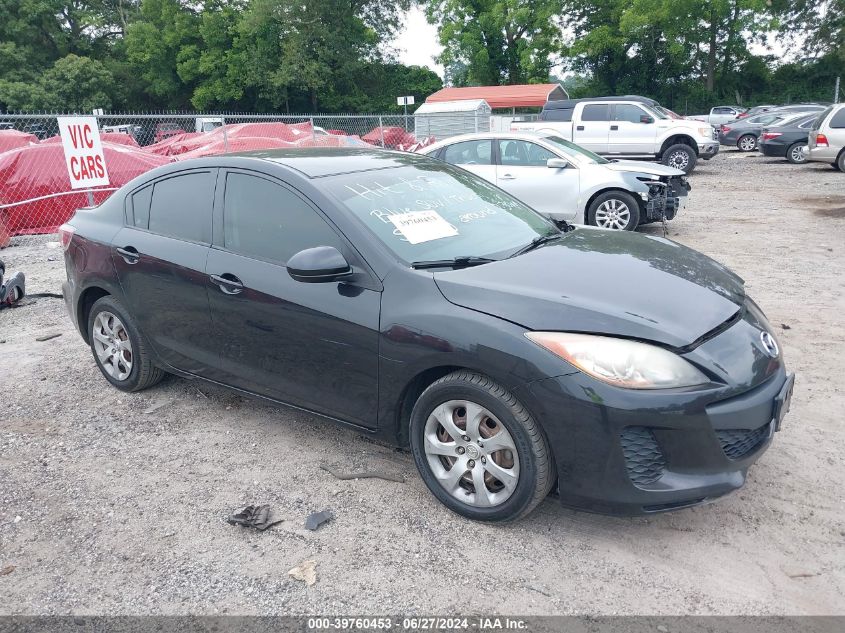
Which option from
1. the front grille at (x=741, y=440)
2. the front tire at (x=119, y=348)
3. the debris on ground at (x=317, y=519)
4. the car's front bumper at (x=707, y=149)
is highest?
the car's front bumper at (x=707, y=149)

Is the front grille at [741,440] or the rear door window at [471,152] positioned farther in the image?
the rear door window at [471,152]

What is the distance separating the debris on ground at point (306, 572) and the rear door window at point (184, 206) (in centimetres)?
198

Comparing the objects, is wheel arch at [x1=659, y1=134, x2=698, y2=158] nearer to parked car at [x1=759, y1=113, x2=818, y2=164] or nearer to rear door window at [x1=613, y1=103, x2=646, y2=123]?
rear door window at [x1=613, y1=103, x2=646, y2=123]

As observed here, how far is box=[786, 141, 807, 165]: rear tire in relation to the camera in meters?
20.0

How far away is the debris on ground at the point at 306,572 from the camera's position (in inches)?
115

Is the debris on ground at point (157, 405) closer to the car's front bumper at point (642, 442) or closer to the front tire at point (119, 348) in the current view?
the front tire at point (119, 348)

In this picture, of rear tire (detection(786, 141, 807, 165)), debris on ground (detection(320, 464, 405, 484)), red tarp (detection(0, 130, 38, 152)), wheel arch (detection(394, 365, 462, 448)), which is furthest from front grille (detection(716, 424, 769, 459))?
rear tire (detection(786, 141, 807, 165))

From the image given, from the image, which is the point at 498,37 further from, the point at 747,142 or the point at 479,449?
the point at 479,449

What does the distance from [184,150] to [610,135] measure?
1035 centimetres

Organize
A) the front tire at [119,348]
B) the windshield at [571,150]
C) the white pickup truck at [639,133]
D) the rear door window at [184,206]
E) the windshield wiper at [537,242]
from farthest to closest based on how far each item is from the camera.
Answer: the white pickup truck at [639,133]
the windshield at [571,150]
the front tire at [119,348]
the rear door window at [184,206]
the windshield wiper at [537,242]

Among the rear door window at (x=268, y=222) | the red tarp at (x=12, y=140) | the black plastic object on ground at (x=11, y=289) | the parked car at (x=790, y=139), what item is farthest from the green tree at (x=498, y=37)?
the rear door window at (x=268, y=222)

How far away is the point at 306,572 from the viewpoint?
9.73 feet

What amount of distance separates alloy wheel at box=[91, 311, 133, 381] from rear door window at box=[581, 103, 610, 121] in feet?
50.3

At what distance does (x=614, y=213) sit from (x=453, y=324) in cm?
700
